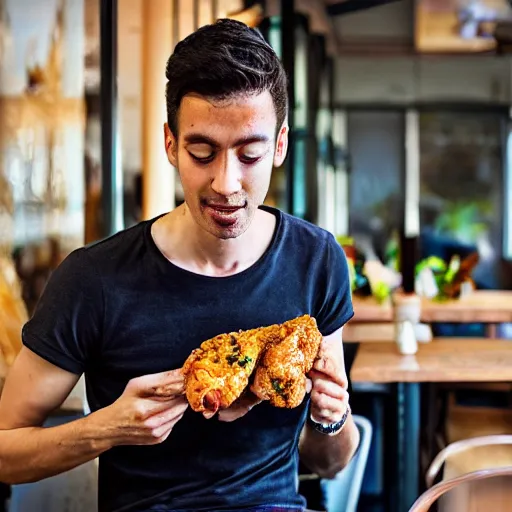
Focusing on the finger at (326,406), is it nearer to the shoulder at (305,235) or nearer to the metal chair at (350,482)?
the shoulder at (305,235)

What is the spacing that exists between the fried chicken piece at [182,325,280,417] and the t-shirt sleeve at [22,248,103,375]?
0.77 ft

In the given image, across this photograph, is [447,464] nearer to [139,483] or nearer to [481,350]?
[481,350]

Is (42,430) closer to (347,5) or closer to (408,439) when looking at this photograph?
(408,439)

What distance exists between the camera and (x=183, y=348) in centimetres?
138

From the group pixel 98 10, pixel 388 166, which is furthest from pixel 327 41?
pixel 98 10

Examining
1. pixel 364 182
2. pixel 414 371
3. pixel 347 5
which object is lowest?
pixel 414 371

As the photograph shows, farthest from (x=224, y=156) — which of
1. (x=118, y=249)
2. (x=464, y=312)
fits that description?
(x=464, y=312)

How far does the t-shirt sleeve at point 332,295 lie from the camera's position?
1489 millimetres

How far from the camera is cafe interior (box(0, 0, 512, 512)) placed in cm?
207

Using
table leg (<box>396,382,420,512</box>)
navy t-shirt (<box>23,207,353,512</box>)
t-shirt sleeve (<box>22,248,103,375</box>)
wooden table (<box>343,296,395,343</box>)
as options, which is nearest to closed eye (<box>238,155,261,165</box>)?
navy t-shirt (<box>23,207,353,512</box>)

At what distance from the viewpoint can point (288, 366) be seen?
1228mm

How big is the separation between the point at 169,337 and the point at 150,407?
0.67 ft

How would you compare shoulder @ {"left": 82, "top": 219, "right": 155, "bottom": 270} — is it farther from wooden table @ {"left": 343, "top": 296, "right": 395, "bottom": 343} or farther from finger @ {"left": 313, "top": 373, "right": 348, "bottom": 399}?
wooden table @ {"left": 343, "top": 296, "right": 395, "bottom": 343}

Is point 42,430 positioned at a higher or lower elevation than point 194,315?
lower
